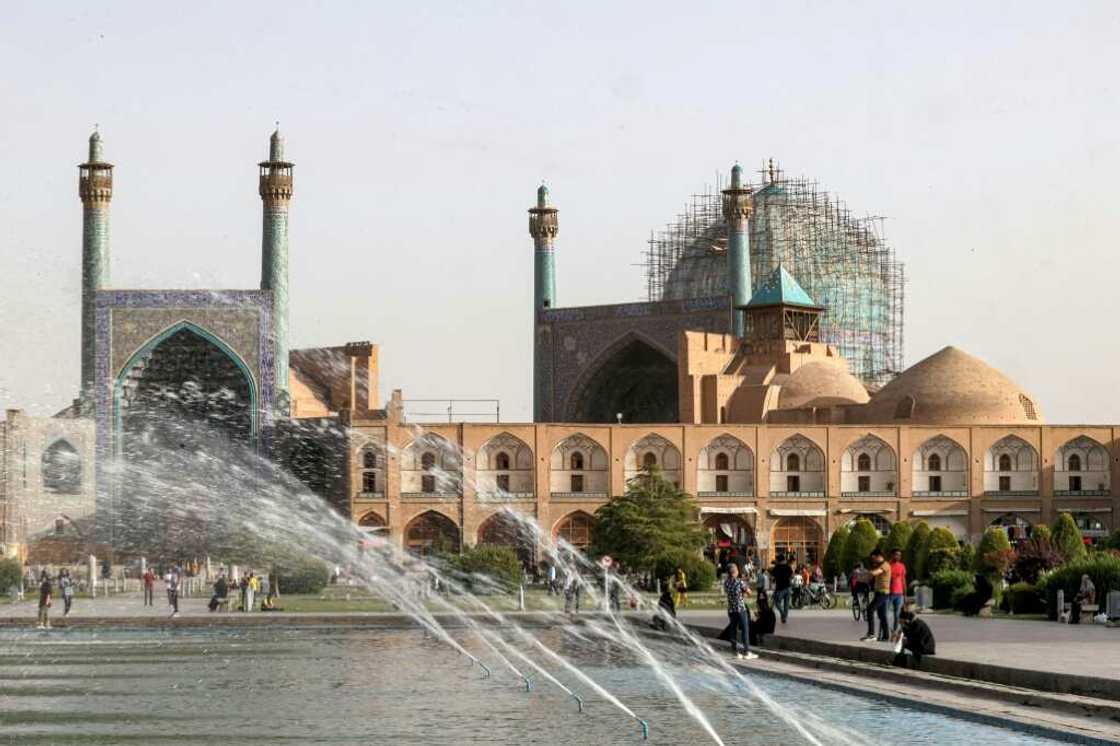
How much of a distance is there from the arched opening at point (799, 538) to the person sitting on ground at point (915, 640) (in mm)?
35209

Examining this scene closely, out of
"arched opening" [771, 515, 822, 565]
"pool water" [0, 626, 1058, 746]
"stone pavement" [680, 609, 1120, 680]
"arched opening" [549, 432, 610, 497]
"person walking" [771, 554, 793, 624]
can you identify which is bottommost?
"pool water" [0, 626, 1058, 746]

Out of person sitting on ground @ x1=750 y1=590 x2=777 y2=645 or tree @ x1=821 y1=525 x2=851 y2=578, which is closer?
person sitting on ground @ x1=750 y1=590 x2=777 y2=645

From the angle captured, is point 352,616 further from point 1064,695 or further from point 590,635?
point 1064,695

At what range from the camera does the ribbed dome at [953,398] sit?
54656 millimetres

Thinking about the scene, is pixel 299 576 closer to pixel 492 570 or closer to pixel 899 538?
pixel 492 570

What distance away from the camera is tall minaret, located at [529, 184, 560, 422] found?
2442 inches

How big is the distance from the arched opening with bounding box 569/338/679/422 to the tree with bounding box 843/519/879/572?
1843 cm

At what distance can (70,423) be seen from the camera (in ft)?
173

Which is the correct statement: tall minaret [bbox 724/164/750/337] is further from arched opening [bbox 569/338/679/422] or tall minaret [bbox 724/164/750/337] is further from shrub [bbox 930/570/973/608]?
shrub [bbox 930/570/973/608]

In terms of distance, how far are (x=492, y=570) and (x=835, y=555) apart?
9.22 m

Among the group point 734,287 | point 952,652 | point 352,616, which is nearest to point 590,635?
point 352,616

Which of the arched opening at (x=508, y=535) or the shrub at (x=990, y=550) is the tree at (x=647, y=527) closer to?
the arched opening at (x=508, y=535)

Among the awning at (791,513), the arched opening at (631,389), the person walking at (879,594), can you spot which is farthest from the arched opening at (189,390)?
the person walking at (879,594)

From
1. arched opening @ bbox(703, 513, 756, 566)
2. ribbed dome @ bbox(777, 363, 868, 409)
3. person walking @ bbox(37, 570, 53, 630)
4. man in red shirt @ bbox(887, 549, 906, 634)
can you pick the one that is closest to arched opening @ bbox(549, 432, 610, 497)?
arched opening @ bbox(703, 513, 756, 566)
